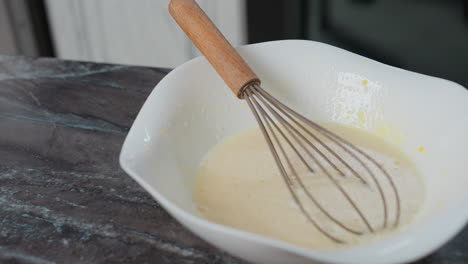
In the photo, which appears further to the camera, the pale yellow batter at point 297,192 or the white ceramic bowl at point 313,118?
the pale yellow batter at point 297,192

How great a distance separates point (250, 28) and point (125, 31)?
51 cm

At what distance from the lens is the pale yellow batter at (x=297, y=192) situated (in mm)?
558

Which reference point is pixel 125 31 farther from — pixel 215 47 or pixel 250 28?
pixel 215 47

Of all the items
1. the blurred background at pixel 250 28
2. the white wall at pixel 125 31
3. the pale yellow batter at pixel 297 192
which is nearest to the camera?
the pale yellow batter at pixel 297 192

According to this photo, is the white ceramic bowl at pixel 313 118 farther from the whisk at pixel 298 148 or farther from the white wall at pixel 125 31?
the white wall at pixel 125 31

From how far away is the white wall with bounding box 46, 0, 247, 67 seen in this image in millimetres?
1729

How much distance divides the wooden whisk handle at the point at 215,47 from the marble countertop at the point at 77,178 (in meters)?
0.17

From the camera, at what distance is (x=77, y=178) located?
2.31 ft

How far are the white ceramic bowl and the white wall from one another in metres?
0.84

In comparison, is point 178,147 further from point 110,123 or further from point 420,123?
point 420,123

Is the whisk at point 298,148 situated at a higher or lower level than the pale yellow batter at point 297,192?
higher

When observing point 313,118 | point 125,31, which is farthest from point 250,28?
point 313,118

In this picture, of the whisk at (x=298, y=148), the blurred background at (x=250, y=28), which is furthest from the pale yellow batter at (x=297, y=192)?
the blurred background at (x=250, y=28)

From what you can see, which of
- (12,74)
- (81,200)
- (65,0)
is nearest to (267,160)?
(81,200)
